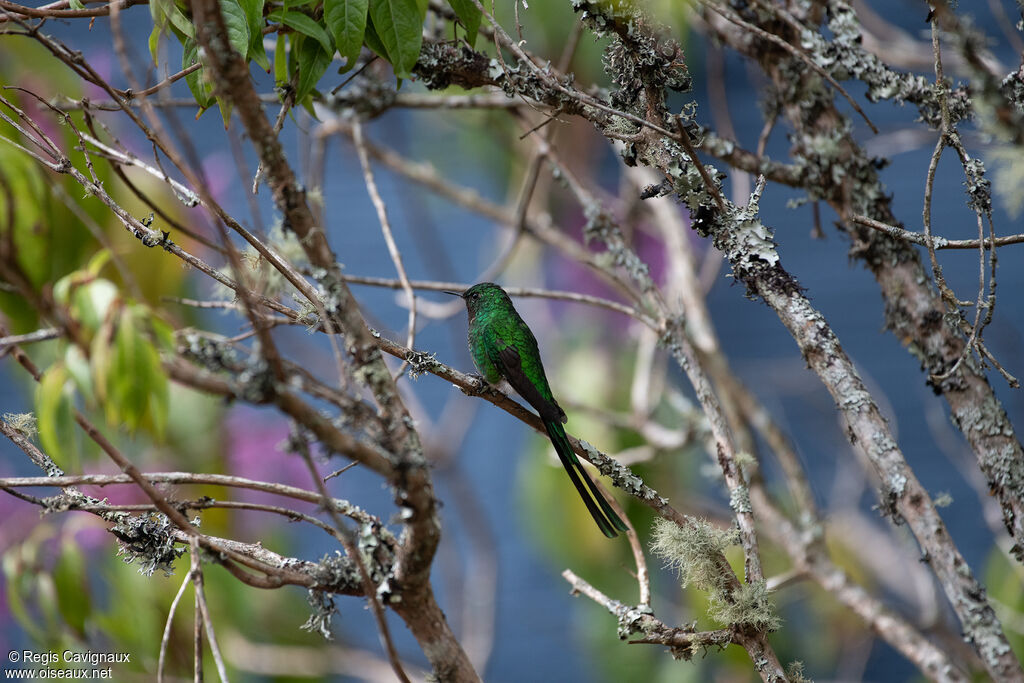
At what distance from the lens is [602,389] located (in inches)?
133

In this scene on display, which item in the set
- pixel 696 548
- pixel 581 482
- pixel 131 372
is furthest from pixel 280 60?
pixel 696 548

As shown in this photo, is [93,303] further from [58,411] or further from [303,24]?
[303,24]

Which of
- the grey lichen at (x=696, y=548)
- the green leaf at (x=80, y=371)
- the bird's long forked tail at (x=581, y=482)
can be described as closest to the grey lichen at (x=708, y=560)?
the grey lichen at (x=696, y=548)

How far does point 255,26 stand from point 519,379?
3.10 ft

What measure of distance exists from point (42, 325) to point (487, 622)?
7.93ft

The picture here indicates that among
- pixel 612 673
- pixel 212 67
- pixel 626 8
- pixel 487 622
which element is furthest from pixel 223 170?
pixel 212 67

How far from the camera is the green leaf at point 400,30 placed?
1.19 m

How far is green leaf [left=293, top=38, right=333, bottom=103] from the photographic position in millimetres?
1196

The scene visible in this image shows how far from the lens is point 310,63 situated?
1.22 metres

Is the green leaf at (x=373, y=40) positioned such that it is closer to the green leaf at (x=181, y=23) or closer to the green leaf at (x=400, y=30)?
the green leaf at (x=400, y=30)

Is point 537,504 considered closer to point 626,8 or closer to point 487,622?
point 487,622

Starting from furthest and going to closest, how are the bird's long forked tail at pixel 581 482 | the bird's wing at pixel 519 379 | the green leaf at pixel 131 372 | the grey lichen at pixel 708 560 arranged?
1. the bird's wing at pixel 519 379
2. the bird's long forked tail at pixel 581 482
3. the grey lichen at pixel 708 560
4. the green leaf at pixel 131 372

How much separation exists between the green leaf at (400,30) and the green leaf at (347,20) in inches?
2.1

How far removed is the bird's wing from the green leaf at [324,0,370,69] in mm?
782
